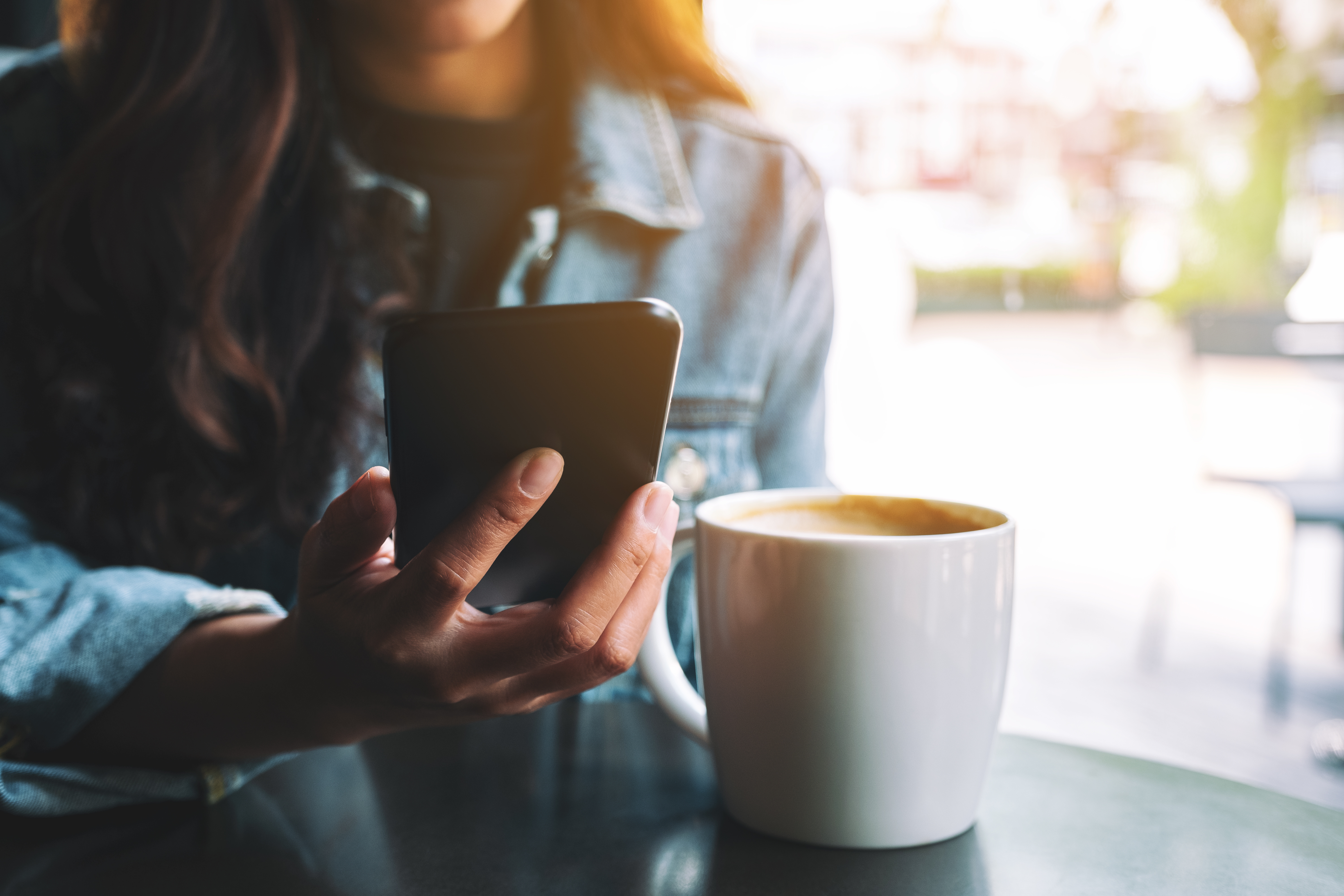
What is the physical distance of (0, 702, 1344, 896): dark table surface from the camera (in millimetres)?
362

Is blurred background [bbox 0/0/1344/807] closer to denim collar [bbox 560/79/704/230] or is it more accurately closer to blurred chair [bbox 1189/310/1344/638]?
blurred chair [bbox 1189/310/1344/638]

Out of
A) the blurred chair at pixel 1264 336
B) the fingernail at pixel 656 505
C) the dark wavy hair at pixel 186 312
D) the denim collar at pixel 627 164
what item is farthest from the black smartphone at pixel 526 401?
the blurred chair at pixel 1264 336

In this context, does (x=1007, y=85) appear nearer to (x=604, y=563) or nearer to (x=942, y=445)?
(x=942, y=445)

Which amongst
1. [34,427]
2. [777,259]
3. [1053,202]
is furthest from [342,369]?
[1053,202]

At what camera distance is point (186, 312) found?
71 cm

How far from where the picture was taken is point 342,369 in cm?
75

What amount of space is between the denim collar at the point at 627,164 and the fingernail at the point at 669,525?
502mm

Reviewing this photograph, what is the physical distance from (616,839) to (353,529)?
0.16 m

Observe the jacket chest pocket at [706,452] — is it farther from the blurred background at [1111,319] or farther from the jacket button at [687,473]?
the blurred background at [1111,319]

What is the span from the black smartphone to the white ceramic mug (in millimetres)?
64

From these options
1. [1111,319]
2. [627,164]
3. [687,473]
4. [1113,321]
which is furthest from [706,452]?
[1113,321]

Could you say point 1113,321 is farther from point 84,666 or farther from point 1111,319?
point 84,666

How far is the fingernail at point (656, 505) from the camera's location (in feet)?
1.22

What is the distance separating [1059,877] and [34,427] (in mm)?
736
